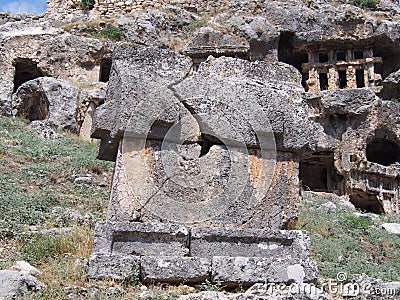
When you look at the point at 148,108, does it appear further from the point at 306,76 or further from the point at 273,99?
the point at 306,76

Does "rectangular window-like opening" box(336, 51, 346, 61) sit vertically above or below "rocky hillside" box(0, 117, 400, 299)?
above

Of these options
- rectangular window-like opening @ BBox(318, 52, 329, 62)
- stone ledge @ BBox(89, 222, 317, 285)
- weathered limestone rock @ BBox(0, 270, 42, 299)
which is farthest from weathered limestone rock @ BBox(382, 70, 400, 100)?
weathered limestone rock @ BBox(0, 270, 42, 299)

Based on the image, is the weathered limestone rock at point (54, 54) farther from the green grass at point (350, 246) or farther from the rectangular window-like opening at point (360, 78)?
the green grass at point (350, 246)

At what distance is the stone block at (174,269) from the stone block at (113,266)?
0.07m

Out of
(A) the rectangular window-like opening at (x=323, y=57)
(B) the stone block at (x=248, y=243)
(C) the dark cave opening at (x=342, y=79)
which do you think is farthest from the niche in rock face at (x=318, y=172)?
(B) the stone block at (x=248, y=243)

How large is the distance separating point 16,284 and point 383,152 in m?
18.0

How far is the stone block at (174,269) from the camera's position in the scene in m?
4.11

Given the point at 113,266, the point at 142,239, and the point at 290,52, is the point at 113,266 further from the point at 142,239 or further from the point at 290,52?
the point at 290,52

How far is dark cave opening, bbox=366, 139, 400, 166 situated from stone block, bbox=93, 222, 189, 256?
1601cm

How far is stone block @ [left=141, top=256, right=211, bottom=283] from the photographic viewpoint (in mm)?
4113

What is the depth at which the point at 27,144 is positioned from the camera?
12328 millimetres

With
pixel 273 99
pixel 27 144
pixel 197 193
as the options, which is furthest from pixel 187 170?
pixel 27 144

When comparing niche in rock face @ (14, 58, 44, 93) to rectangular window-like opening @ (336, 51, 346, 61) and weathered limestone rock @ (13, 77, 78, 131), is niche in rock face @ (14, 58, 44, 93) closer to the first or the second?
weathered limestone rock @ (13, 77, 78, 131)

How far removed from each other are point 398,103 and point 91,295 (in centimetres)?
1675
